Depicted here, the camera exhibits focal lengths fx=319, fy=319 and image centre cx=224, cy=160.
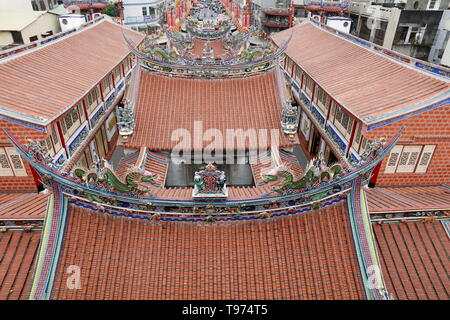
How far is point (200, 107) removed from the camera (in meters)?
14.4

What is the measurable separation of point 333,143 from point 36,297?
1251cm

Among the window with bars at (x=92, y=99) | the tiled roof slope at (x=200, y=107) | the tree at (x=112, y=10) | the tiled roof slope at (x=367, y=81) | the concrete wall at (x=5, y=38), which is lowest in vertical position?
the concrete wall at (x=5, y=38)

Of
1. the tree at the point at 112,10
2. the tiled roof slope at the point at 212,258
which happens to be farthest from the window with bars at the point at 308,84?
the tree at the point at 112,10

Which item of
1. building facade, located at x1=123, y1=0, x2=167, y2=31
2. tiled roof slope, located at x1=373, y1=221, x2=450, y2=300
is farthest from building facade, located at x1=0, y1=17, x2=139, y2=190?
building facade, located at x1=123, y1=0, x2=167, y2=31

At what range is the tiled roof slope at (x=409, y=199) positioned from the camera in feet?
25.1

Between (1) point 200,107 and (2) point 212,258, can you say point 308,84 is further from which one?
(2) point 212,258

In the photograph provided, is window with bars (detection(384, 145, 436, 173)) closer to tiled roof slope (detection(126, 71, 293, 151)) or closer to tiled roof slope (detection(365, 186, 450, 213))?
tiled roof slope (detection(365, 186, 450, 213))

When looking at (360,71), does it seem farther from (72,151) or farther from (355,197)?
(72,151)

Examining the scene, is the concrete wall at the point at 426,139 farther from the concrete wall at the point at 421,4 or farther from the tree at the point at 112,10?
the tree at the point at 112,10

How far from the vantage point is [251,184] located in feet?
42.3

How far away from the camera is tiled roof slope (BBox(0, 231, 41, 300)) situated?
20.5 feet

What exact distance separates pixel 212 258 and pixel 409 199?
6.62 m

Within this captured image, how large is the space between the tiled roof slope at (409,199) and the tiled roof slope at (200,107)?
4285mm

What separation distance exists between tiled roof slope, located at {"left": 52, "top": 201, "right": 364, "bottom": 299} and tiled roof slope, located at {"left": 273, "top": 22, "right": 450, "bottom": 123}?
18.6 ft
